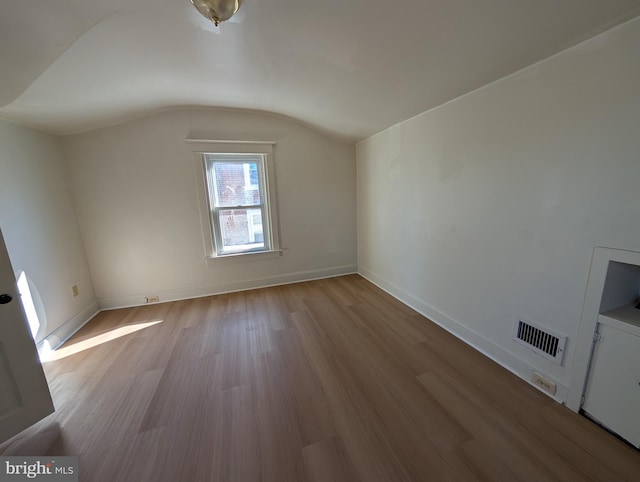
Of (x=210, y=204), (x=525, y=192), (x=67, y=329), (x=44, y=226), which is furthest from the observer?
(x=210, y=204)

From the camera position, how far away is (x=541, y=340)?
1.58m

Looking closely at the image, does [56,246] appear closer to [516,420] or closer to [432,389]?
[432,389]

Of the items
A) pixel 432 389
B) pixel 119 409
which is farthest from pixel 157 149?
pixel 432 389

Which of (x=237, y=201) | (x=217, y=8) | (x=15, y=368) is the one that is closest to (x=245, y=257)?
(x=237, y=201)

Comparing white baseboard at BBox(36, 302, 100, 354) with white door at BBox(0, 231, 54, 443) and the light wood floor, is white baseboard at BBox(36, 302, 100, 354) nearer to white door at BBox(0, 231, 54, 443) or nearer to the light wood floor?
the light wood floor

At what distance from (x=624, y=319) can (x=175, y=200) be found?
3.86 meters

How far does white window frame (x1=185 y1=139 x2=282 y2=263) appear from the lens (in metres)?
2.99

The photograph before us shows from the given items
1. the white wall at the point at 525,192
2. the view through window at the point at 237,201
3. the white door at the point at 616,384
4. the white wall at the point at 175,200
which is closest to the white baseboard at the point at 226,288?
the white wall at the point at 175,200

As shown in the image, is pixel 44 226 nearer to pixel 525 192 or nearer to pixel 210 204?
pixel 210 204

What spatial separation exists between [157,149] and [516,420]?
395 centimetres

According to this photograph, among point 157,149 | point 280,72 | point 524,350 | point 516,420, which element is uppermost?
point 280,72

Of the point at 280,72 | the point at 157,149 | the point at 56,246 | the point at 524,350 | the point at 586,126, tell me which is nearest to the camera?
the point at 586,126

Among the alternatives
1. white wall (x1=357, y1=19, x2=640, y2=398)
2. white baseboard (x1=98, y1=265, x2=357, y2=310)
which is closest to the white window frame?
white baseboard (x1=98, y1=265, x2=357, y2=310)

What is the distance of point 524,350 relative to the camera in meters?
1.68
